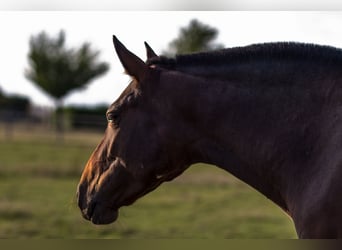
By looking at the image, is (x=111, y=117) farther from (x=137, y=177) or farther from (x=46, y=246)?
(x=46, y=246)

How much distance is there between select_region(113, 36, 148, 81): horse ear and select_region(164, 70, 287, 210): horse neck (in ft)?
0.86

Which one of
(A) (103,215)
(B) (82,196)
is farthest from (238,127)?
(B) (82,196)

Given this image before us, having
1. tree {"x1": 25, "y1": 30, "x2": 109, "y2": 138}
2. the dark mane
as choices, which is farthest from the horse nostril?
tree {"x1": 25, "y1": 30, "x2": 109, "y2": 138}

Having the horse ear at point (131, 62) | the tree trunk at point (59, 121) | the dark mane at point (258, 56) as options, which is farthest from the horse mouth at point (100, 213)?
the tree trunk at point (59, 121)

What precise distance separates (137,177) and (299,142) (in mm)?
999

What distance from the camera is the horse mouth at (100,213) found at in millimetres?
3725

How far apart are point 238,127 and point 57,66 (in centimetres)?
3592

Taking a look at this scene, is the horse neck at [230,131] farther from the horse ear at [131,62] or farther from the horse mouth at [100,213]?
the horse mouth at [100,213]

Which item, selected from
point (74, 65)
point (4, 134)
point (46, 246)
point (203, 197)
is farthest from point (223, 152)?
point (74, 65)

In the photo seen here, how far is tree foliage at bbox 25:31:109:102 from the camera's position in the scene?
34.9 m

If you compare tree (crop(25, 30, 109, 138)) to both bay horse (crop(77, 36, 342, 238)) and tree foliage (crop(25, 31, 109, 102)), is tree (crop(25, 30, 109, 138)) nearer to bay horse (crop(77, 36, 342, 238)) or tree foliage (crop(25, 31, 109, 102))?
tree foliage (crop(25, 31, 109, 102))

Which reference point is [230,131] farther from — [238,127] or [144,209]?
[144,209]

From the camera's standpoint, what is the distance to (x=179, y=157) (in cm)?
345

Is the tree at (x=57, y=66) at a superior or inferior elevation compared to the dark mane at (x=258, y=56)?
inferior
